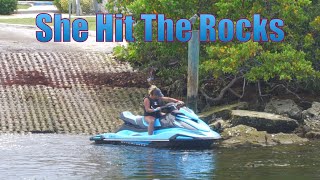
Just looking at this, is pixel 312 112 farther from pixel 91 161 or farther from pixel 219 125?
pixel 91 161

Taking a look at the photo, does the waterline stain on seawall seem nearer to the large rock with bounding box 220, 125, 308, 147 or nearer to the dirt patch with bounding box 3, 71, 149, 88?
the dirt patch with bounding box 3, 71, 149, 88

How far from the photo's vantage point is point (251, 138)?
1997cm

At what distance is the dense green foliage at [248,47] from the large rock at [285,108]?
68cm

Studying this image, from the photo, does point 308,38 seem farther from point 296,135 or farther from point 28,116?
point 28,116

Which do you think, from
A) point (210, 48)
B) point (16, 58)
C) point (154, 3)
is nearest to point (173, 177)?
point (210, 48)

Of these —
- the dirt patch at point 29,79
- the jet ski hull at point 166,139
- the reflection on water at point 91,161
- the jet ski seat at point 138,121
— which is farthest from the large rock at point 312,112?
the dirt patch at point 29,79

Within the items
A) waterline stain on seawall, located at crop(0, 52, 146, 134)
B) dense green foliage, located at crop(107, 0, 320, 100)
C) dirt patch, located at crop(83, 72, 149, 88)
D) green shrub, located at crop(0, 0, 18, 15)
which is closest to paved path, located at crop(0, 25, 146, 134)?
waterline stain on seawall, located at crop(0, 52, 146, 134)

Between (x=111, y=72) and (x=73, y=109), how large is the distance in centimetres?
403

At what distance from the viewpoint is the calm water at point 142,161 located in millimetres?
16047

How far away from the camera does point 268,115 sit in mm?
21672

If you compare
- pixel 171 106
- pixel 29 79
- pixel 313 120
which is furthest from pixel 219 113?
pixel 29 79

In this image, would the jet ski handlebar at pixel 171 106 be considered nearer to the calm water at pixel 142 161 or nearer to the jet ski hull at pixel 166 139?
the jet ski hull at pixel 166 139

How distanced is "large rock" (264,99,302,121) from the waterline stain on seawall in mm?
3702

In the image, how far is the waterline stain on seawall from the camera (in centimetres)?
2239
